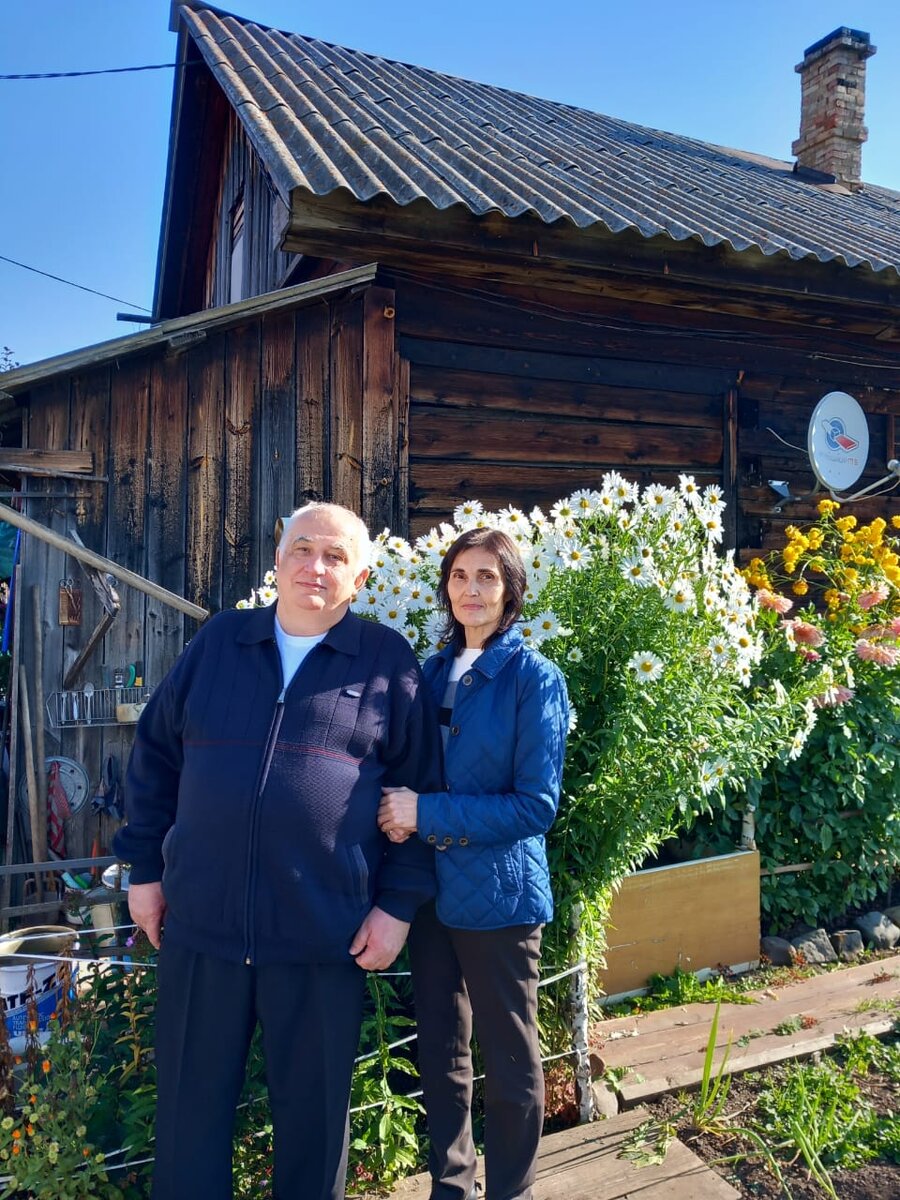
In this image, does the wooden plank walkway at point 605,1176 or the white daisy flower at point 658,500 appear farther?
the white daisy flower at point 658,500

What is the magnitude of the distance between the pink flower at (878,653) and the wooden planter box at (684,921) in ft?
3.30

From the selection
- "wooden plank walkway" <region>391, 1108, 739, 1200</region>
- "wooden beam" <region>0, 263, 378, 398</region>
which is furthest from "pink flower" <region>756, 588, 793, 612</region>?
"wooden beam" <region>0, 263, 378, 398</region>

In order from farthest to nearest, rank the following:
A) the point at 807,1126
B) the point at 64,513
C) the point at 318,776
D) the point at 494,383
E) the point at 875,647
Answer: the point at 494,383 → the point at 64,513 → the point at 875,647 → the point at 807,1126 → the point at 318,776

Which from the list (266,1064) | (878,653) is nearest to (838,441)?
(878,653)

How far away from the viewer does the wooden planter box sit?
3.39 m

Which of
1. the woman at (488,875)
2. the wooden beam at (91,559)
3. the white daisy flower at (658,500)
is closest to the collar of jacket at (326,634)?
the woman at (488,875)

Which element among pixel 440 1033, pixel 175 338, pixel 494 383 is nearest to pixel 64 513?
pixel 175 338

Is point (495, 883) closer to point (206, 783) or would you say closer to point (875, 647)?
point (206, 783)

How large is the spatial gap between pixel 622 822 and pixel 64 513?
309 centimetres

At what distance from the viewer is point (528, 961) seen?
207 cm

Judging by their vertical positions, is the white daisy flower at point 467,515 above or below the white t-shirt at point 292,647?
above

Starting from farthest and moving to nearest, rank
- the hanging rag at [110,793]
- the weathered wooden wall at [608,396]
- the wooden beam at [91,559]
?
1. the weathered wooden wall at [608,396]
2. the hanging rag at [110,793]
3. the wooden beam at [91,559]

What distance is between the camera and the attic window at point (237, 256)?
282 inches

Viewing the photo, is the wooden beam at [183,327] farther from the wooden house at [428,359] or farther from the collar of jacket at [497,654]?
the collar of jacket at [497,654]
